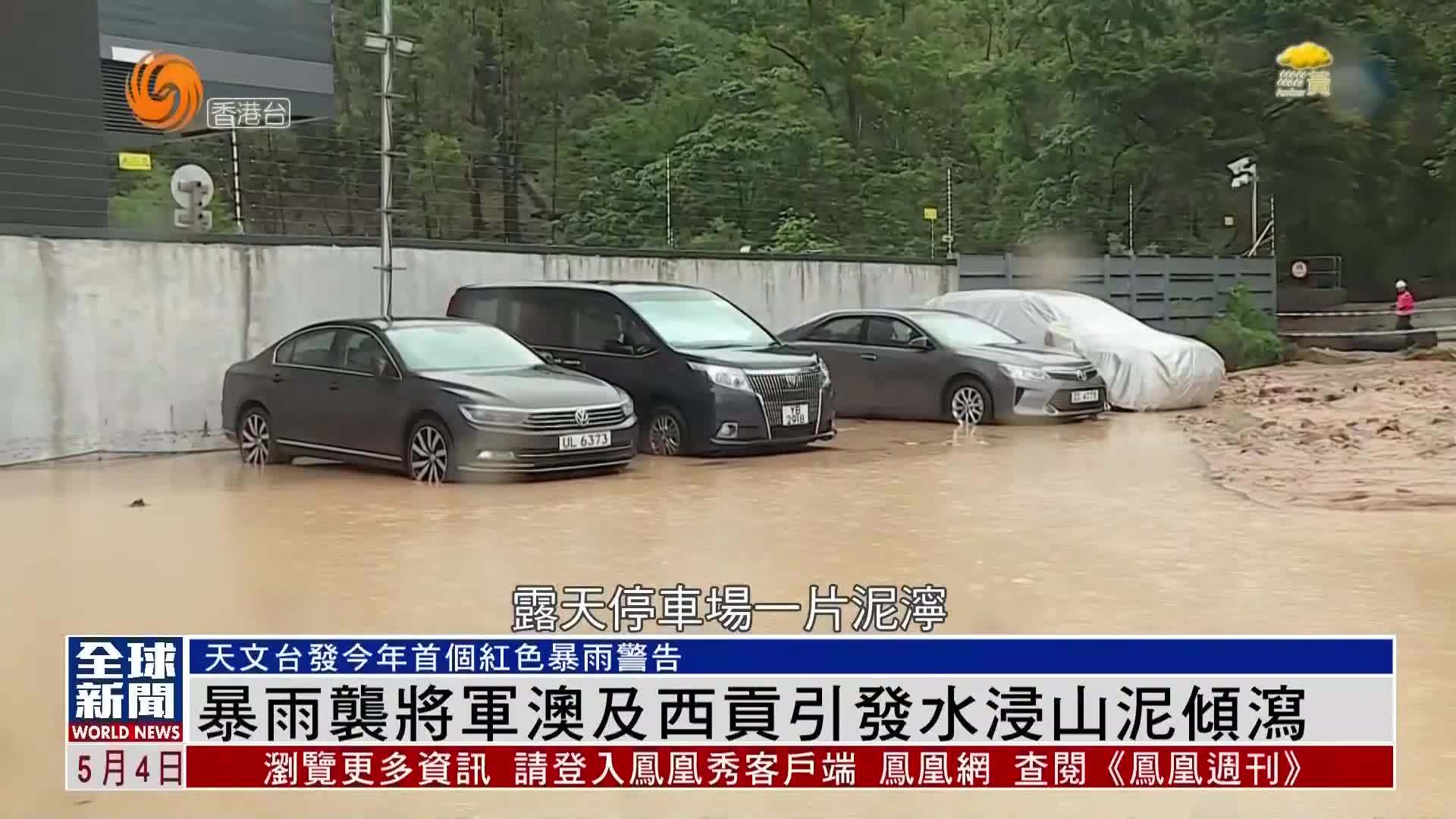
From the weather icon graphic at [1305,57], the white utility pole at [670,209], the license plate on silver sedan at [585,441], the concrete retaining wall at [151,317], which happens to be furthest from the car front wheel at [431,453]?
the weather icon graphic at [1305,57]

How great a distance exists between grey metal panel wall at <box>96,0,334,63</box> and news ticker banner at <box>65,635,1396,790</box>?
1474 cm

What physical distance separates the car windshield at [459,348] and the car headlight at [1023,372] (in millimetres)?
4299

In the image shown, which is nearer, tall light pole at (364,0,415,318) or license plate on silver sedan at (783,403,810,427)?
license plate on silver sedan at (783,403,810,427)

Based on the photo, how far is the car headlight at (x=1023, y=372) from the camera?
12.8 m

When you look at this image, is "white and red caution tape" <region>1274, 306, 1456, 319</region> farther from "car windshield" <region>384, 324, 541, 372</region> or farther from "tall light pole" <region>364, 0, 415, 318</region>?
"car windshield" <region>384, 324, 541, 372</region>

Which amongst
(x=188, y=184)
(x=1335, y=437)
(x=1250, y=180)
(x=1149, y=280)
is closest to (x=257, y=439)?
(x=188, y=184)

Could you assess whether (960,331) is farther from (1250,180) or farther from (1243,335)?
(1250,180)

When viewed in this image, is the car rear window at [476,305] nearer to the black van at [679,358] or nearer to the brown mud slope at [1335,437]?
the black van at [679,358]

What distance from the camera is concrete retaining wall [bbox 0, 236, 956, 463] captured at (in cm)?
1077

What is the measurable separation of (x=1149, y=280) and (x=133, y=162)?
1239cm

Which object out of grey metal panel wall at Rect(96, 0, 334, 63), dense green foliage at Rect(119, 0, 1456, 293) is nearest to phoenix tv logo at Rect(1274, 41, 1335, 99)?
dense green foliage at Rect(119, 0, 1456, 293)

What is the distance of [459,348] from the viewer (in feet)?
32.9

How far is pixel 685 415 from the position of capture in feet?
34.7

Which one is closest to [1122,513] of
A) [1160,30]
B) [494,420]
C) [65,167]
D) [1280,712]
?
[494,420]
